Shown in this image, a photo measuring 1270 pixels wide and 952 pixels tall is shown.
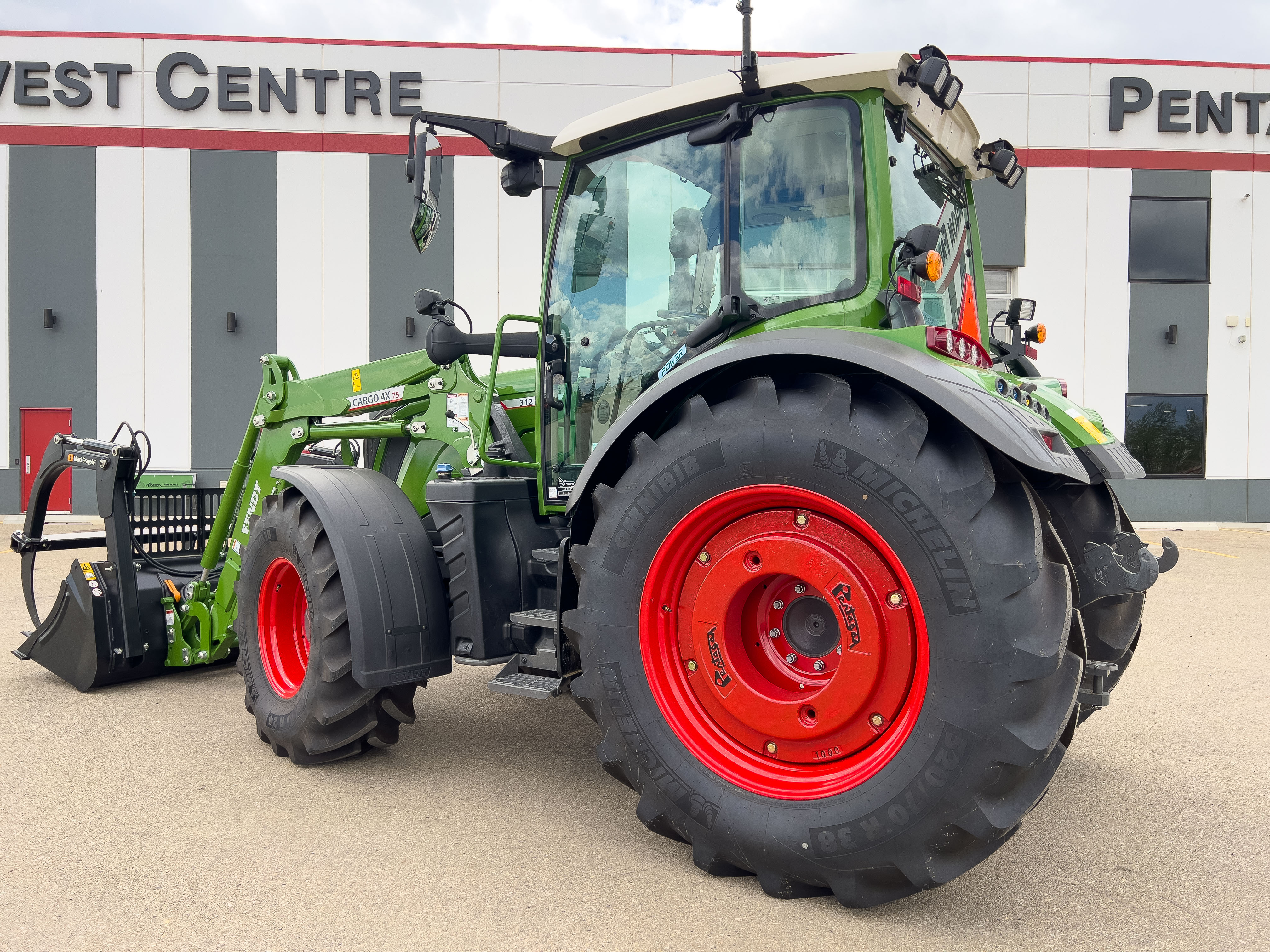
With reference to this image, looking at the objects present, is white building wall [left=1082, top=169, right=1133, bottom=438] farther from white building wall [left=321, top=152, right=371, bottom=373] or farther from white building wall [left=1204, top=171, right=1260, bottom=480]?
white building wall [left=321, top=152, right=371, bottom=373]

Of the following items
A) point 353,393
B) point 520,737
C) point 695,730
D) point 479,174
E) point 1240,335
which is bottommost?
point 520,737

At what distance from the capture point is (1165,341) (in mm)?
14477

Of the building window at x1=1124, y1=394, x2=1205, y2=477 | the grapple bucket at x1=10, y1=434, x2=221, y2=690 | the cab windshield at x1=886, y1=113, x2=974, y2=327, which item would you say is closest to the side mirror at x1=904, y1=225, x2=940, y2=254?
the cab windshield at x1=886, y1=113, x2=974, y2=327

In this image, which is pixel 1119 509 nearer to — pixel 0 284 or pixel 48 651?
pixel 48 651

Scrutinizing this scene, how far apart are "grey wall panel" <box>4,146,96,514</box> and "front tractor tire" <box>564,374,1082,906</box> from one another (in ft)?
45.5

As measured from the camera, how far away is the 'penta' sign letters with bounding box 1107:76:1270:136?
564 inches

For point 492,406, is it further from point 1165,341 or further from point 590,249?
point 1165,341

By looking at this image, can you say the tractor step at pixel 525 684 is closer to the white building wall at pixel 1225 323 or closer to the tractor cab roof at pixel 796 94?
the tractor cab roof at pixel 796 94

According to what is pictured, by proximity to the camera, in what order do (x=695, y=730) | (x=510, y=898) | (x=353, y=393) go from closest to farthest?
(x=510, y=898) → (x=695, y=730) → (x=353, y=393)

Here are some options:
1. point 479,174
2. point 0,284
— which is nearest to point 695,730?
point 479,174

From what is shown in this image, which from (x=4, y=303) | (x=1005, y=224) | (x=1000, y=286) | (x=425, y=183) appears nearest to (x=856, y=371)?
(x=425, y=183)

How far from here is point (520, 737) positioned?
373cm

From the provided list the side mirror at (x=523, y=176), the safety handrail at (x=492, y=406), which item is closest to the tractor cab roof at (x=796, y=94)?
the side mirror at (x=523, y=176)

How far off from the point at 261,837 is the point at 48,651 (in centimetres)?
265
